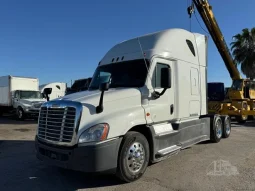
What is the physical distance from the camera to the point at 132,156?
5309mm

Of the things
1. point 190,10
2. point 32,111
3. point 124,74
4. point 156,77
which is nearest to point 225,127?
point 156,77

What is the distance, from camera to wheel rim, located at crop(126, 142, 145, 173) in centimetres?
527

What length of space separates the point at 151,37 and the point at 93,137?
10.9ft

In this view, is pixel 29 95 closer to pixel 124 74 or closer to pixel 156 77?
pixel 124 74

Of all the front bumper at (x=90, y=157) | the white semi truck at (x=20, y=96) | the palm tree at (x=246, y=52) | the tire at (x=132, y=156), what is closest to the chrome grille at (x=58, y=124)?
the front bumper at (x=90, y=157)

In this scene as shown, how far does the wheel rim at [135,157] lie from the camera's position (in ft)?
17.3

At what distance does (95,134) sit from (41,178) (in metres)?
1.84

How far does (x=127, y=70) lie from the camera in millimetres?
6336

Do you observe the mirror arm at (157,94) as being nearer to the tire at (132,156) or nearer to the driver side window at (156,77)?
the driver side window at (156,77)

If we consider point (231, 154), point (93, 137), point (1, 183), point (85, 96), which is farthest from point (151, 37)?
point (1, 183)

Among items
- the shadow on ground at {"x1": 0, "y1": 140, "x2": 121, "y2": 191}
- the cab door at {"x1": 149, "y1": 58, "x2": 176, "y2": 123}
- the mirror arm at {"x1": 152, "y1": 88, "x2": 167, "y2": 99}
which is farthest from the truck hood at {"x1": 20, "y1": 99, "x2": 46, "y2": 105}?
the mirror arm at {"x1": 152, "y1": 88, "x2": 167, "y2": 99}

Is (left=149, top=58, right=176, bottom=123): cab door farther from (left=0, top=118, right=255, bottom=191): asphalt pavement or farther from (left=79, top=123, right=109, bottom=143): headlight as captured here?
(left=79, top=123, right=109, bottom=143): headlight

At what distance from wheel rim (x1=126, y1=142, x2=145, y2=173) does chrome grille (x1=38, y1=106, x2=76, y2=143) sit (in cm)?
119

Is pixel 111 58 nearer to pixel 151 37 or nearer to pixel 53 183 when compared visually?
pixel 151 37
